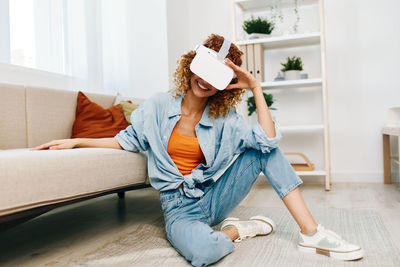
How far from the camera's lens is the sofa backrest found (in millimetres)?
1751

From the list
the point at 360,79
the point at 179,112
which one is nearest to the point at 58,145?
the point at 179,112

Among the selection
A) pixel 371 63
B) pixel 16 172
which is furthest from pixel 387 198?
pixel 16 172

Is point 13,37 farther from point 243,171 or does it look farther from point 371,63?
point 371,63

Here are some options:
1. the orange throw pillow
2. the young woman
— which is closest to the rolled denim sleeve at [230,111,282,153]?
the young woman

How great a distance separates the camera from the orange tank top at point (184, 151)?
1.41 metres

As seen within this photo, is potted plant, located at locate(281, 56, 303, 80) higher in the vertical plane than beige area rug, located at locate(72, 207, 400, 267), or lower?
higher

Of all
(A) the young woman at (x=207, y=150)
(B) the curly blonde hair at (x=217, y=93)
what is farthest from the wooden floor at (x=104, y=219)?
(B) the curly blonde hair at (x=217, y=93)

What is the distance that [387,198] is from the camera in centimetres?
A: 230

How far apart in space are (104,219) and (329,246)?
120cm

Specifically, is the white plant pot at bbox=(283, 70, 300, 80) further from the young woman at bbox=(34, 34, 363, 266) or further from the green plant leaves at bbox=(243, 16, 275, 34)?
the young woman at bbox=(34, 34, 363, 266)

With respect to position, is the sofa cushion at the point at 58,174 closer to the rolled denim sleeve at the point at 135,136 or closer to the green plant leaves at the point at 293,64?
the rolled denim sleeve at the point at 135,136

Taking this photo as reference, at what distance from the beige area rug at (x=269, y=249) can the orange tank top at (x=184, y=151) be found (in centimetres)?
32

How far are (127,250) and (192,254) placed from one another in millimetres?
327

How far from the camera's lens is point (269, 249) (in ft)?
4.45
